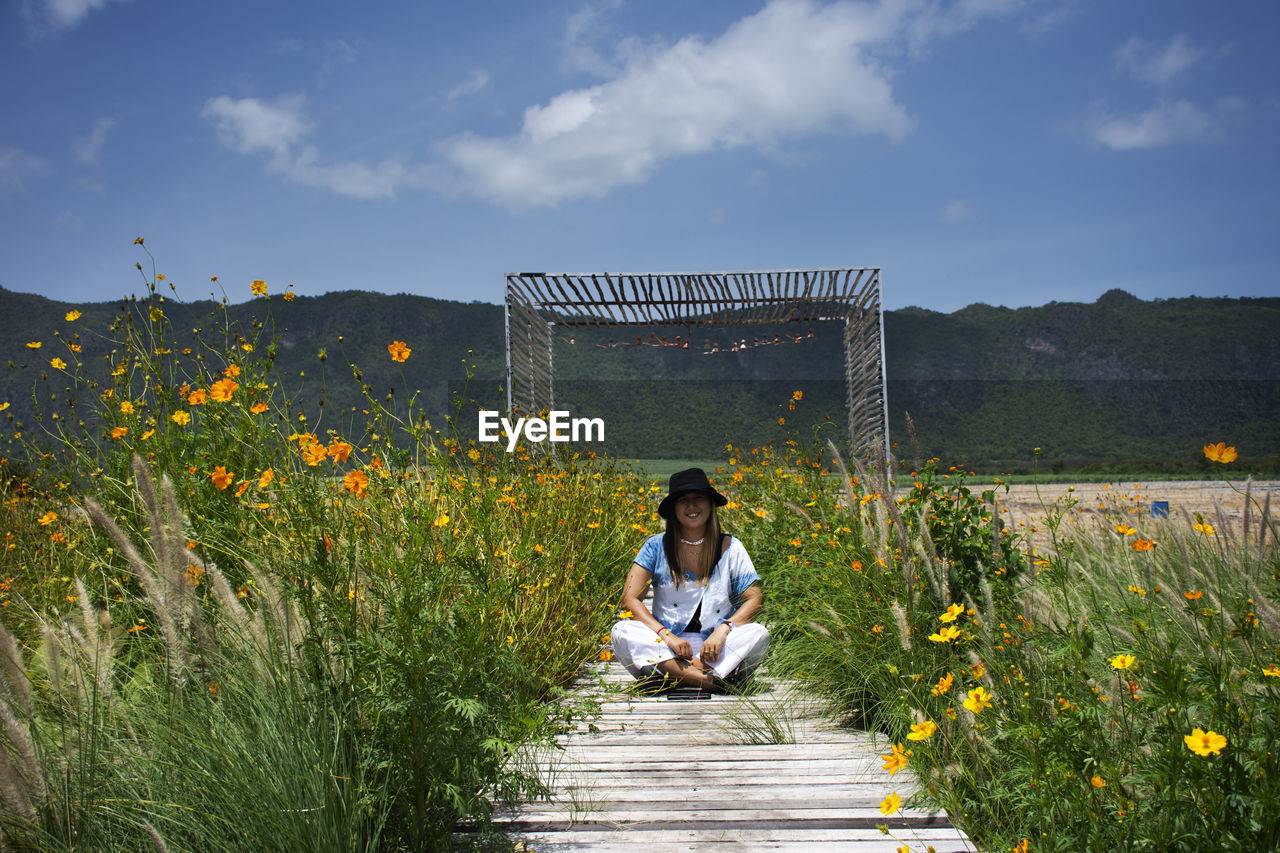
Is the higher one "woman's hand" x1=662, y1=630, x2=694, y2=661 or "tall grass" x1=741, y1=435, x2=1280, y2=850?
"tall grass" x1=741, y1=435, x2=1280, y2=850

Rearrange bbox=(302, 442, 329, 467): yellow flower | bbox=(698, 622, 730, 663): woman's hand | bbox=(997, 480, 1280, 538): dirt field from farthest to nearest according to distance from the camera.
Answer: bbox=(698, 622, 730, 663): woman's hand → bbox=(997, 480, 1280, 538): dirt field → bbox=(302, 442, 329, 467): yellow flower

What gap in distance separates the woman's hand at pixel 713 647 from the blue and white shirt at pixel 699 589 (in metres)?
0.33

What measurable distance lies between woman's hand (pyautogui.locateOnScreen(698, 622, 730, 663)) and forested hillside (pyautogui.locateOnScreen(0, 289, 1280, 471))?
30.4 meters

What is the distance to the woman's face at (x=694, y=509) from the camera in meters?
3.69

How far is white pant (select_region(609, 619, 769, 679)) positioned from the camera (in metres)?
3.34

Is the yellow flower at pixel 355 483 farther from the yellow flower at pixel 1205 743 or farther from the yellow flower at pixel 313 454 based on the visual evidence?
the yellow flower at pixel 1205 743

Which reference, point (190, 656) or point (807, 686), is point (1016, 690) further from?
point (190, 656)

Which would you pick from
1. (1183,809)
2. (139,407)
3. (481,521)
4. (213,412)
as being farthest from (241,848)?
(139,407)

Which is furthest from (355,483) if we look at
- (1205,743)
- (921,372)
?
(921,372)

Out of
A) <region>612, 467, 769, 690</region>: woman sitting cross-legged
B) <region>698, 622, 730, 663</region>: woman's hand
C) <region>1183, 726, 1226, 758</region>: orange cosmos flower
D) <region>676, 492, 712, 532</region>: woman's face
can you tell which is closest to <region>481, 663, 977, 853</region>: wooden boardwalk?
<region>698, 622, 730, 663</region>: woman's hand

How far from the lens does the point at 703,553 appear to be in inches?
146

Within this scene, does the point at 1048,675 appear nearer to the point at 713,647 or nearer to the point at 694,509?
the point at 713,647
